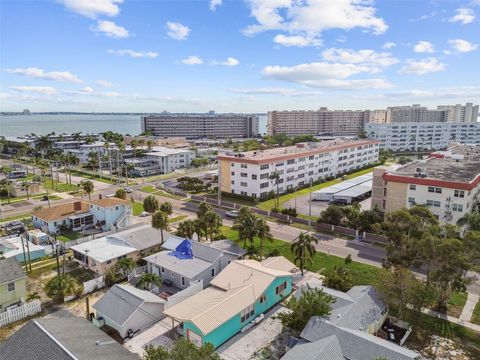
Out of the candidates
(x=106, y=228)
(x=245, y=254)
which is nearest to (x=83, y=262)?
(x=106, y=228)

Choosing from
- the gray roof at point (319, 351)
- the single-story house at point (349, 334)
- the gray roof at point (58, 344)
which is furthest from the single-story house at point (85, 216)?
the gray roof at point (319, 351)

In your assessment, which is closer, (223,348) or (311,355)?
(311,355)

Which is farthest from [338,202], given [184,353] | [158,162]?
[158,162]

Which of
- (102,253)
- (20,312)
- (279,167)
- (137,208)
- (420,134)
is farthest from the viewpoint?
(420,134)

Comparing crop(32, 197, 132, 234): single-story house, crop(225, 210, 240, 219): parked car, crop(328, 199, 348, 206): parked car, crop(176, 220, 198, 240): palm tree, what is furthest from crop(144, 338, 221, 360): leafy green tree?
crop(328, 199, 348, 206): parked car

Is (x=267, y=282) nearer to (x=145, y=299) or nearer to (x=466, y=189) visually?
(x=145, y=299)

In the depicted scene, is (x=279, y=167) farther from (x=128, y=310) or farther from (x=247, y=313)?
(x=128, y=310)

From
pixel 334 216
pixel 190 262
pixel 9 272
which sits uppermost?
pixel 9 272
